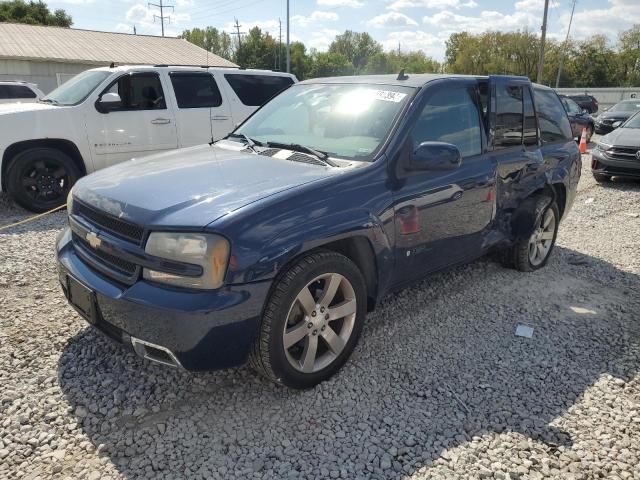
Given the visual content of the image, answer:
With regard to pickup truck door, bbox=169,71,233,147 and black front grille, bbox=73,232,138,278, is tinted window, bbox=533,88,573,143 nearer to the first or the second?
black front grille, bbox=73,232,138,278

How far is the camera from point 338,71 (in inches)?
3546

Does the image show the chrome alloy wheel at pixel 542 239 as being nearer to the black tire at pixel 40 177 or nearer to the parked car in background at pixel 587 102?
the black tire at pixel 40 177

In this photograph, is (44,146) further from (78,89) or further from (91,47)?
(91,47)

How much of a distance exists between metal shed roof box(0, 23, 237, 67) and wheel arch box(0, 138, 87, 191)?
70.9 ft

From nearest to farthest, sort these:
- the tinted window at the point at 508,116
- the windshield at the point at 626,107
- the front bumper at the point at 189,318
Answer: the front bumper at the point at 189,318, the tinted window at the point at 508,116, the windshield at the point at 626,107

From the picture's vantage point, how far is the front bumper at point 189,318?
2391mm

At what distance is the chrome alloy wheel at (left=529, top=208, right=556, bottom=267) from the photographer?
16.0 feet

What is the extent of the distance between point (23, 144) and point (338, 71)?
3486 inches

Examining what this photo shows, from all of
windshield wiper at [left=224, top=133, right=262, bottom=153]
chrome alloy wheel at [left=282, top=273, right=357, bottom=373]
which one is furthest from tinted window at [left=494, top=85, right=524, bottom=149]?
chrome alloy wheel at [left=282, top=273, right=357, bottom=373]

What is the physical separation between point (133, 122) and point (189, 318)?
18.7 ft

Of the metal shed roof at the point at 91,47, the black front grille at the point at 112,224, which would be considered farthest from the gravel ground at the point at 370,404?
the metal shed roof at the point at 91,47

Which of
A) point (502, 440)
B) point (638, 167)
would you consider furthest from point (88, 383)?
point (638, 167)

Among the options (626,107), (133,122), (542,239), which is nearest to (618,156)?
(542,239)

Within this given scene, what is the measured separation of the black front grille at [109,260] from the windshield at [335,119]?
1.44 m
